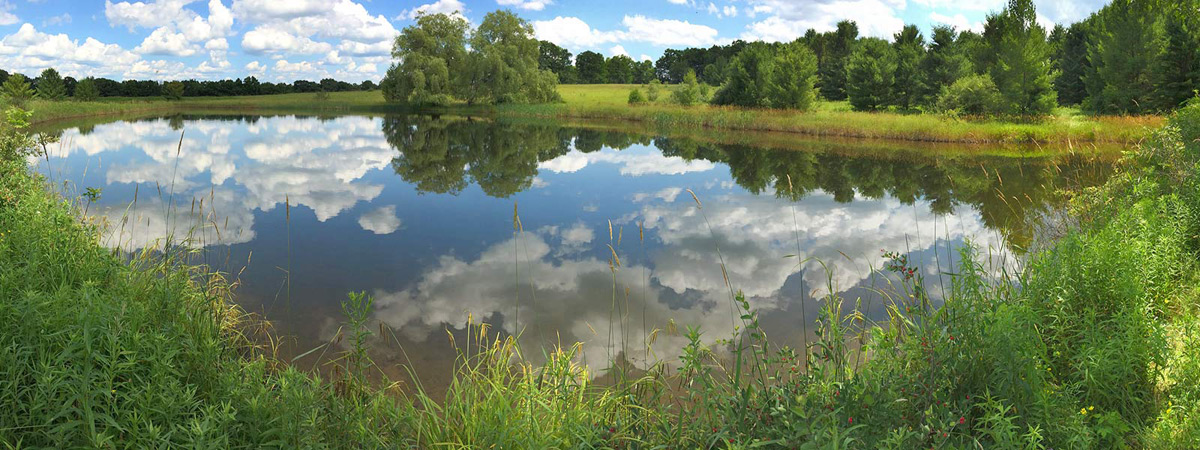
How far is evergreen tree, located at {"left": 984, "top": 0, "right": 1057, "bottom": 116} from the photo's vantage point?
3034 centimetres

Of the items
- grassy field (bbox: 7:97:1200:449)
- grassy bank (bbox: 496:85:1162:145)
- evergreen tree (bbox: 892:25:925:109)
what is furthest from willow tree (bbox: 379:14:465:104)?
grassy field (bbox: 7:97:1200:449)

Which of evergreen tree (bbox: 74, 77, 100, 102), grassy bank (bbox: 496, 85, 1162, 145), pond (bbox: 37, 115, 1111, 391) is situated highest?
evergreen tree (bbox: 74, 77, 100, 102)

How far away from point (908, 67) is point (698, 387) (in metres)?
41.7

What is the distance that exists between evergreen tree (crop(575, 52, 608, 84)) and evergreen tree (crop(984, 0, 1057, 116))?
7632cm

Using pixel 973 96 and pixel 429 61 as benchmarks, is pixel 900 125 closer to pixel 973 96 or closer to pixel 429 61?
pixel 973 96

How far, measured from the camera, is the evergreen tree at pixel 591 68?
4112 inches

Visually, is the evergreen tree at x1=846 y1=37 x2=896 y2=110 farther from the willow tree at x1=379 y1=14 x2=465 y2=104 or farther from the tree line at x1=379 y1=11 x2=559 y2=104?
the willow tree at x1=379 y1=14 x2=465 y2=104

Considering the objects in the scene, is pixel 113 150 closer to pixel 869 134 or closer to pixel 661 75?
pixel 869 134

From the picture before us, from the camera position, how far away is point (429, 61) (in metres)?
54.4

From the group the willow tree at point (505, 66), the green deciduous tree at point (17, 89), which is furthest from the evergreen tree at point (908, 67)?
the green deciduous tree at point (17, 89)

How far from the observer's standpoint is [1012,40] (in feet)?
101

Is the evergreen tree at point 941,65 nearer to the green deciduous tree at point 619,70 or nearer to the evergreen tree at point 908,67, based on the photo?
the evergreen tree at point 908,67

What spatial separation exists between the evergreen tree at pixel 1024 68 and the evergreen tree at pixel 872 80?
8.23m

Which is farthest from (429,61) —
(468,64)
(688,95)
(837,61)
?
(837,61)
